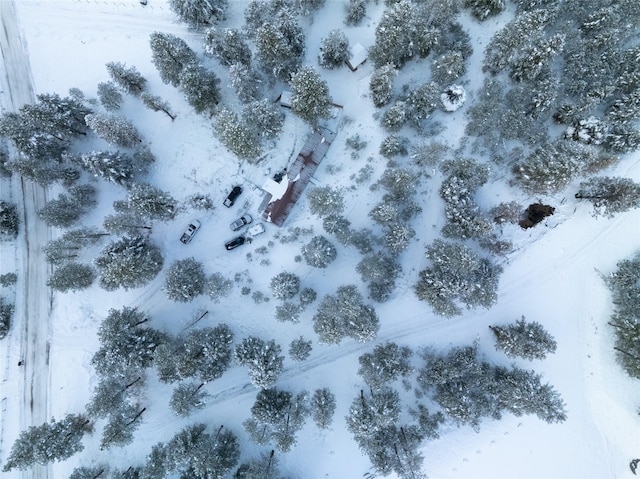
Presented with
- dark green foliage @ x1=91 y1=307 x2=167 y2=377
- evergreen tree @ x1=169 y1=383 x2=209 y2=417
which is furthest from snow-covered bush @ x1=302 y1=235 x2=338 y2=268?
→ evergreen tree @ x1=169 y1=383 x2=209 y2=417

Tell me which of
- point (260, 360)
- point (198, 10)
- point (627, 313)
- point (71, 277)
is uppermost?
point (198, 10)

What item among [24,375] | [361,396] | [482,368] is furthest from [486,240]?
[24,375]

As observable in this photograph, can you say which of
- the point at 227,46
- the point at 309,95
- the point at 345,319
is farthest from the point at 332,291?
the point at 227,46

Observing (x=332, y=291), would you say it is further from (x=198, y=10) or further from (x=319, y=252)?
(x=198, y=10)

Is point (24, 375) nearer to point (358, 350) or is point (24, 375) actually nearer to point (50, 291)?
point (50, 291)

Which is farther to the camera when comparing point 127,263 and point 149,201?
point 149,201

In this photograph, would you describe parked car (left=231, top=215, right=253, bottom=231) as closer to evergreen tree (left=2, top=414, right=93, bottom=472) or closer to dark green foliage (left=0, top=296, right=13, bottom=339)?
evergreen tree (left=2, top=414, right=93, bottom=472)
